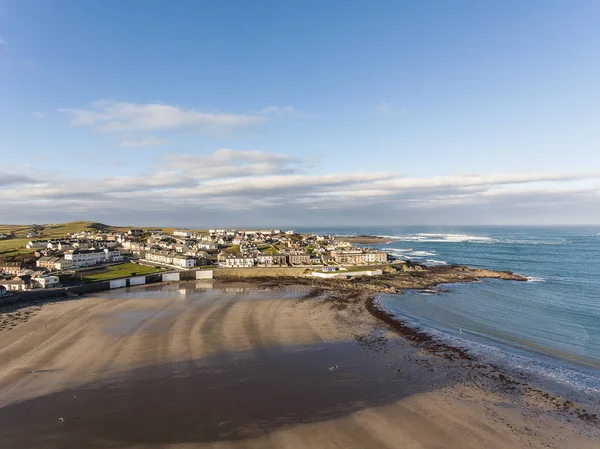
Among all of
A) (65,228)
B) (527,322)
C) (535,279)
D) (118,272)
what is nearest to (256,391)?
(527,322)

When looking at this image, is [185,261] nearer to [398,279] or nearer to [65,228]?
[398,279]

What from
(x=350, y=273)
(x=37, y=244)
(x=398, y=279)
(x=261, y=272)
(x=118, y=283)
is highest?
(x=37, y=244)

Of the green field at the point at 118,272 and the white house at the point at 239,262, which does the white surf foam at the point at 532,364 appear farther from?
the green field at the point at 118,272

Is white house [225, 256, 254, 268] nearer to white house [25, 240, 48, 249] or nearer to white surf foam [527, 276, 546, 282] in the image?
white surf foam [527, 276, 546, 282]

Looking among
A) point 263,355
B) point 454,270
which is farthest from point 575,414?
point 454,270

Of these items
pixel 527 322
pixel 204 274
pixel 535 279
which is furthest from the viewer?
pixel 204 274

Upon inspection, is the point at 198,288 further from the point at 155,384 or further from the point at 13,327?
the point at 155,384
